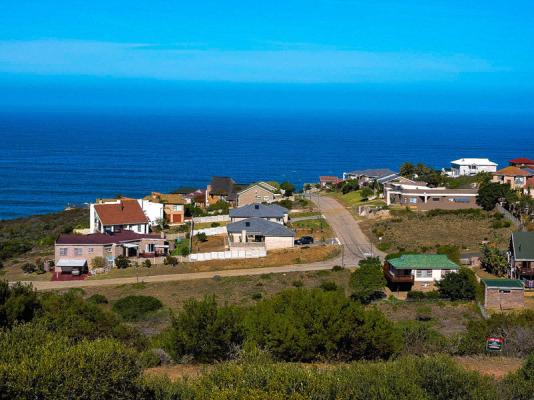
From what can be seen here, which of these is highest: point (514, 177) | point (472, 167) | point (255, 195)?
point (472, 167)

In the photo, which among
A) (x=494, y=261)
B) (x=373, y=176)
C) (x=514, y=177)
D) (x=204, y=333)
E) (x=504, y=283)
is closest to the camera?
(x=204, y=333)

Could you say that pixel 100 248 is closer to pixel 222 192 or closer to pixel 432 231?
pixel 432 231

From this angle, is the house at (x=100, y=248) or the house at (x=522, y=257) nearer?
the house at (x=522, y=257)

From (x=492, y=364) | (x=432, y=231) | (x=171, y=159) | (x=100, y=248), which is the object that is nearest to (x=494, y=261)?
(x=432, y=231)

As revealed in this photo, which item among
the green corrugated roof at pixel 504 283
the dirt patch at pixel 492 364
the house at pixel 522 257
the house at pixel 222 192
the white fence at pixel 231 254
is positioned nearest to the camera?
the dirt patch at pixel 492 364

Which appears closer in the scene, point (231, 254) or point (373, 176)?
point (231, 254)

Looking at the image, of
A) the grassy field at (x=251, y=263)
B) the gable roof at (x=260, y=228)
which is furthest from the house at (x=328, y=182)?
the grassy field at (x=251, y=263)

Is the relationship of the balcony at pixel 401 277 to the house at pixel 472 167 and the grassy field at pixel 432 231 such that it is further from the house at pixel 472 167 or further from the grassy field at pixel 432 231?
the house at pixel 472 167
